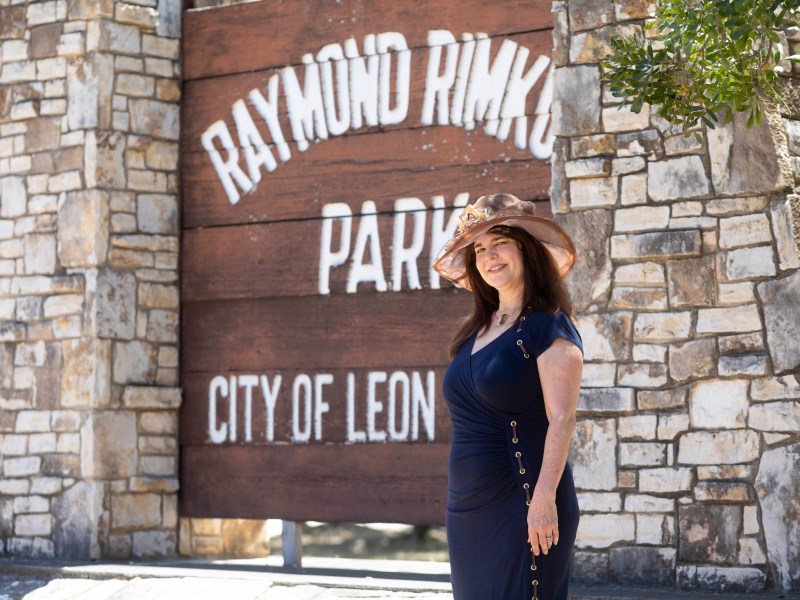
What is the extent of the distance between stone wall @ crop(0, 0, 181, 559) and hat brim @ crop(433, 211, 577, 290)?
10.7 ft

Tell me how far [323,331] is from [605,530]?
6.70 feet

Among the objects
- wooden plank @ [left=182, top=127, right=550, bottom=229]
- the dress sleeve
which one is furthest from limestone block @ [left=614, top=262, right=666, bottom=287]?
the dress sleeve

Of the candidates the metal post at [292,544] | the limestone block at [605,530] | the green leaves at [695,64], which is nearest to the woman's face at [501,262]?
the green leaves at [695,64]

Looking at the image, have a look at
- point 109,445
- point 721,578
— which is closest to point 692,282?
point 721,578

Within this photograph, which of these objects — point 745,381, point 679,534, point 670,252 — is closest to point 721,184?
point 670,252

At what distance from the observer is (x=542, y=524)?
13.7ft

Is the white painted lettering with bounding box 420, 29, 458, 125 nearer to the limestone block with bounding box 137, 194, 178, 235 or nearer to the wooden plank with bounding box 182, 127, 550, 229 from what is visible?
the wooden plank with bounding box 182, 127, 550, 229

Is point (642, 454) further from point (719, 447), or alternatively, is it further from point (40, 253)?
point (40, 253)

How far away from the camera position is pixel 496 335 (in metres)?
4.50

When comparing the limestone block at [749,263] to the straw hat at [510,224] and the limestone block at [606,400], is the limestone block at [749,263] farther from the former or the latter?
the straw hat at [510,224]

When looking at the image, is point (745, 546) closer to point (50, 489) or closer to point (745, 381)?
point (745, 381)

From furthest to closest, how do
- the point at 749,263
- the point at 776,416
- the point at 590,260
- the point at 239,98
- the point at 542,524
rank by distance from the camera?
the point at 239,98 → the point at 590,260 → the point at 749,263 → the point at 776,416 → the point at 542,524

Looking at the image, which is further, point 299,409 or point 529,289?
point 299,409

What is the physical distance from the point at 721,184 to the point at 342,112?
7.58ft
